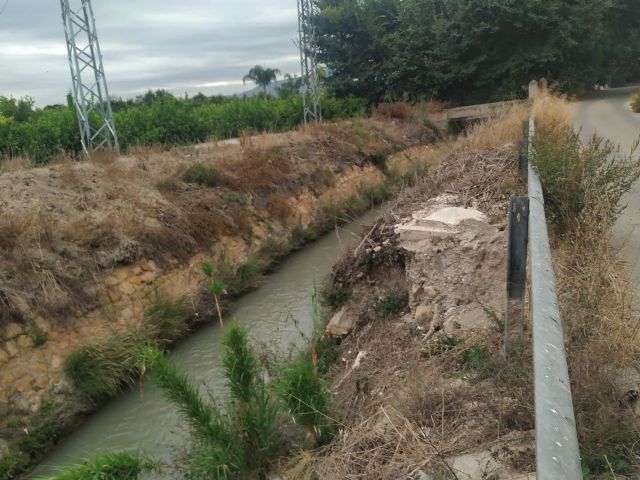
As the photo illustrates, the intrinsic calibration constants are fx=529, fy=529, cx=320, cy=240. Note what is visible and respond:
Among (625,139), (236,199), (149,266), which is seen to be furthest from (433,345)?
(236,199)

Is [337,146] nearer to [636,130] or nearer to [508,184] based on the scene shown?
[636,130]

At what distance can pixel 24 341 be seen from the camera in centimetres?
777

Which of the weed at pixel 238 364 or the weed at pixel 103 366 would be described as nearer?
the weed at pixel 238 364

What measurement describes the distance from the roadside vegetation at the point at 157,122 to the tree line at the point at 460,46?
9.22 ft

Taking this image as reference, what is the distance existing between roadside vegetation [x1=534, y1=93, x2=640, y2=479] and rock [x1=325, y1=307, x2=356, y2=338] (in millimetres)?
3001

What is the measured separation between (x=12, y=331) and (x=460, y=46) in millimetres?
29882

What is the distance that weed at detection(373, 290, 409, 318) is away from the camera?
6.64 meters

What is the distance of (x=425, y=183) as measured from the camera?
9102 mm

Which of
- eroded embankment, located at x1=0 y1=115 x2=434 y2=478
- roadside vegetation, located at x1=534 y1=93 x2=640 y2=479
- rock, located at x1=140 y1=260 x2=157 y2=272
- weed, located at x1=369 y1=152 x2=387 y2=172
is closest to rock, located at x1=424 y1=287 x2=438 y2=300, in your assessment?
roadside vegetation, located at x1=534 y1=93 x2=640 y2=479

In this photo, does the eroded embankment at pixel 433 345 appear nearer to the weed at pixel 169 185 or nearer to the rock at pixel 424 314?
the rock at pixel 424 314

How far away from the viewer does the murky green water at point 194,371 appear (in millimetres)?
6828

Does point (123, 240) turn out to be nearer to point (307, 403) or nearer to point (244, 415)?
point (244, 415)

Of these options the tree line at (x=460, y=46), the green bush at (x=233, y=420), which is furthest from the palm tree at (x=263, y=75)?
the green bush at (x=233, y=420)

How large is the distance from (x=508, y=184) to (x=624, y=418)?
5.13m
